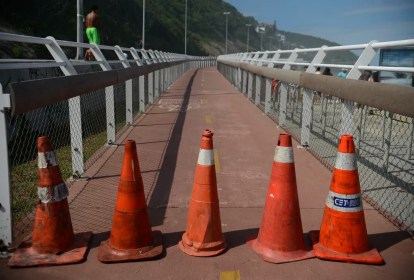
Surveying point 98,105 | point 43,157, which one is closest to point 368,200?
point 43,157

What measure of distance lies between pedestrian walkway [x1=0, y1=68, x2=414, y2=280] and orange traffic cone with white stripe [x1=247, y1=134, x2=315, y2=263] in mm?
145

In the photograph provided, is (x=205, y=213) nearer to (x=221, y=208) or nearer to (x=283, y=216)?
(x=283, y=216)

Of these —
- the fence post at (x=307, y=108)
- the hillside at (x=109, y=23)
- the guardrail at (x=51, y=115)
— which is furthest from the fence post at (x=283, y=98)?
the guardrail at (x=51, y=115)

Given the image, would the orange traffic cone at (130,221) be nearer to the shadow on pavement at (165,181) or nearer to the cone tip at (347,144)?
the shadow on pavement at (165,181)

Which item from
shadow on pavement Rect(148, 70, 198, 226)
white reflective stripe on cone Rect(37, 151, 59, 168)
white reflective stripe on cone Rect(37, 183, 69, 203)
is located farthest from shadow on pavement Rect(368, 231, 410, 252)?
white reflective stripe on cone Rect(37, 151, 59, 168)

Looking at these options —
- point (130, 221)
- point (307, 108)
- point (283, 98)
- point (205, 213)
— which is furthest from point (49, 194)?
point (283, 98)

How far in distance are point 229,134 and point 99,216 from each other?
5474mm

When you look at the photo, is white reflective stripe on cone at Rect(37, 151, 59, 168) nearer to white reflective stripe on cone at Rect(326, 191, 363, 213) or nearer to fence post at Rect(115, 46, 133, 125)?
white reflective stripe on cone at Rect(326, 191, 363, 213)

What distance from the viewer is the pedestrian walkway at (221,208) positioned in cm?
362

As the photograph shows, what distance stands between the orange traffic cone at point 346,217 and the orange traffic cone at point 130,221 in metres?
1.67

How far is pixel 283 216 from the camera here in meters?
3.90

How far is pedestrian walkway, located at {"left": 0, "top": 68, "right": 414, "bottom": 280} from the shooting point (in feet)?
11.9

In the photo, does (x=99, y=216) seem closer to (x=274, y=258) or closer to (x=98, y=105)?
(x=274, y=258)

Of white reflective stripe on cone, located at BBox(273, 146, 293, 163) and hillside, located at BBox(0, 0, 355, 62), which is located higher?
hillside, located at BBox(0, 0, 355, 62)
